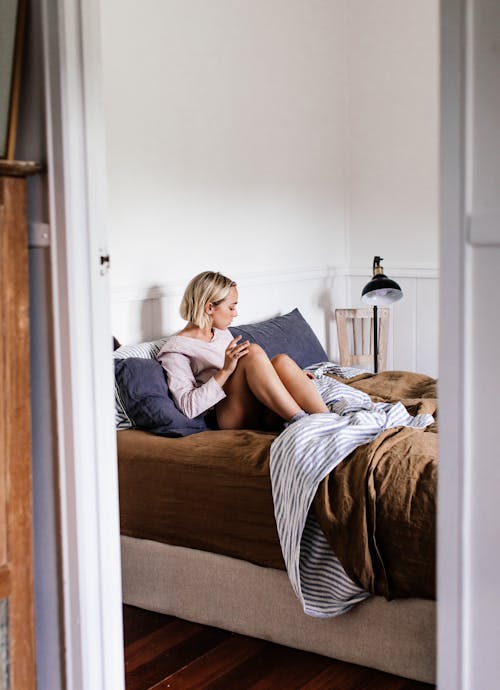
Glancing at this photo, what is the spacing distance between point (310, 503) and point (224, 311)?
119 centimetres

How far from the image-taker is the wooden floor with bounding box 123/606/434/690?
2.58 m

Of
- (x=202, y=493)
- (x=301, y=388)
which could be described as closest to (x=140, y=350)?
(x=301, y=388)

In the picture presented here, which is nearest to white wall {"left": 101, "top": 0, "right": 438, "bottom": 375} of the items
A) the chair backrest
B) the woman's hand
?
the chair backrest

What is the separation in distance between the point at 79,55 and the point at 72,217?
1.16 ft

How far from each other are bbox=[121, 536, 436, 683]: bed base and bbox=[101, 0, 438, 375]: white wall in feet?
3.53

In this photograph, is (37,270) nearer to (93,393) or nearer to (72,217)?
(72,217)

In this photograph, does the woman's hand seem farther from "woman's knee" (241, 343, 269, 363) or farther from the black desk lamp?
the black desk lamp

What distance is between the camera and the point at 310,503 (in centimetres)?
260

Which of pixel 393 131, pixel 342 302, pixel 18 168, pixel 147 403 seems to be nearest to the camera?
pixel 18 168

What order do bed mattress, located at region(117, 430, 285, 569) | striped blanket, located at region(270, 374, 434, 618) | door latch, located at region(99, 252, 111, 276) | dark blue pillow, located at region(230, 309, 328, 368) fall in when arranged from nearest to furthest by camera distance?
door latch, located at region(99, 252, 111, 276) < striped blanket, located at region(270, 374, 434, 618) < bed mattress, located at region(117, 430, 285, 569) < dark blue pillow, located at region(230, 309, 328, 368)

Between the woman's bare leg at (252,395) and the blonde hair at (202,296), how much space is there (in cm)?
32

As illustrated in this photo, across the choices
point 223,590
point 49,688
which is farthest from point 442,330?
point 223,590

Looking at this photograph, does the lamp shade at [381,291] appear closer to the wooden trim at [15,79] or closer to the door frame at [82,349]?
the door frame at [82,349]

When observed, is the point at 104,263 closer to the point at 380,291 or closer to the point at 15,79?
the point at 15,79
